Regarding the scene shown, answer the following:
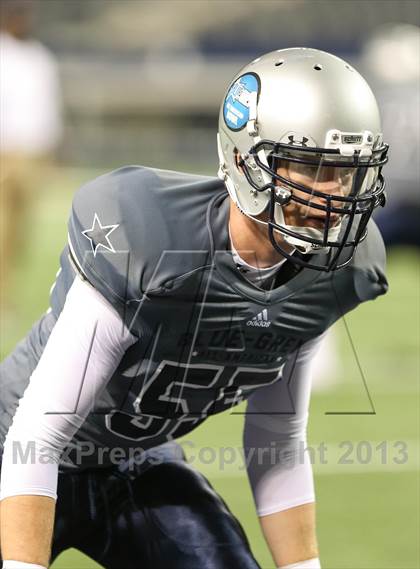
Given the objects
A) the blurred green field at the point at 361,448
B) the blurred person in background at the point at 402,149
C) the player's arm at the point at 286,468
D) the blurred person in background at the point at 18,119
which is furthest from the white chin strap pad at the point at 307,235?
the blurred person in background at the point at 402,149

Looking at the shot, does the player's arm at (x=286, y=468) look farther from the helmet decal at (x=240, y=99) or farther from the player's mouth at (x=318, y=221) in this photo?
the helmet decal at (x=240, y=99)

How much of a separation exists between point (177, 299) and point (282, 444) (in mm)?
505

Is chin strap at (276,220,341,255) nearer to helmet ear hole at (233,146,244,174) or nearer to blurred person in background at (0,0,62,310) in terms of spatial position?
helmet ear hole at (233,146,244,174)

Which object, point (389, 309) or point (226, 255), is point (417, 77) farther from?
point (226, 255)

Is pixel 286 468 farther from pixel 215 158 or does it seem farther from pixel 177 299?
pixel 215 158

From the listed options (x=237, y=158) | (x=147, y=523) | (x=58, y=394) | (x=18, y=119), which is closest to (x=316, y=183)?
(x=237, y=158)

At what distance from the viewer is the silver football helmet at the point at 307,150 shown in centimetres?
214

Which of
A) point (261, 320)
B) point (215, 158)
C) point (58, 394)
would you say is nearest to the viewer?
point (58, 394)

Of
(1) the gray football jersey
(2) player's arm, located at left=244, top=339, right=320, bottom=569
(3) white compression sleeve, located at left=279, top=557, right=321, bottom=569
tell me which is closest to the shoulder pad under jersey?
(1) the gray football jersey

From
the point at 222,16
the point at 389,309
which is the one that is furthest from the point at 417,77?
the point at 222,16

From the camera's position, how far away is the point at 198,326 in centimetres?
225

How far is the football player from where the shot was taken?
2.09 meters

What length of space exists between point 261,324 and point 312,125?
1.31 feet

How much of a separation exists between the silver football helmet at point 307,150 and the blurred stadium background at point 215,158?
122cm
